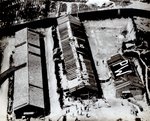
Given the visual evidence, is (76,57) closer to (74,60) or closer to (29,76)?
(74,60)

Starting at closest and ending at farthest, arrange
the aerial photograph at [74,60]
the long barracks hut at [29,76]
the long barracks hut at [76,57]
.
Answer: the long barracks hut at [29,76] < the aerial photograph at [74,60] < the long barracks hut at [76,57]

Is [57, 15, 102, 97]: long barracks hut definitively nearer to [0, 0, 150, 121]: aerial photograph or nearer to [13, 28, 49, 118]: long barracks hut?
[0, 0, 150, 121]: aerial photograph

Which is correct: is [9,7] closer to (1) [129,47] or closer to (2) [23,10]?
(2) [23,10]

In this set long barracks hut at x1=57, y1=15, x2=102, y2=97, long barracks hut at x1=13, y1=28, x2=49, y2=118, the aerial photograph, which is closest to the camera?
long barracks hut at x1=13, y1=28, x2=49, y2=118

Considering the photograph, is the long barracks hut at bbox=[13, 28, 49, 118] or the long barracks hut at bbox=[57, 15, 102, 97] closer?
the long barracks hut at bbox=[13, 28, 49, 118]

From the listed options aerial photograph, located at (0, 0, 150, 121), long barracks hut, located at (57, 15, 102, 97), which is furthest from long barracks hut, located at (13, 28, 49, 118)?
long barracks hut, located at (57, 15, 102, 97)

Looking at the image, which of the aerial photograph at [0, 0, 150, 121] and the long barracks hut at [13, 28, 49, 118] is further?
the aerial photograph at [0, 0, 150, 121]

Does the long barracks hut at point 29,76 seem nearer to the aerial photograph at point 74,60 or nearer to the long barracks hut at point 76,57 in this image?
the aerial photograph at point 74,60

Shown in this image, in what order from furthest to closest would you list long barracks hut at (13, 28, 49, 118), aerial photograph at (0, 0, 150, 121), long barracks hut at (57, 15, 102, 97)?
1. long barracks hut at (57, 15, 102, 97)
2. aerial photograph at (0, 0, 150, 121)
3. long barracks hut at (13, 28, 49, 118)

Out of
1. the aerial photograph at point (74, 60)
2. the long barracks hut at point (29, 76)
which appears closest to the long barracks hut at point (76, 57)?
the aerial photograph at point (74, 60)
